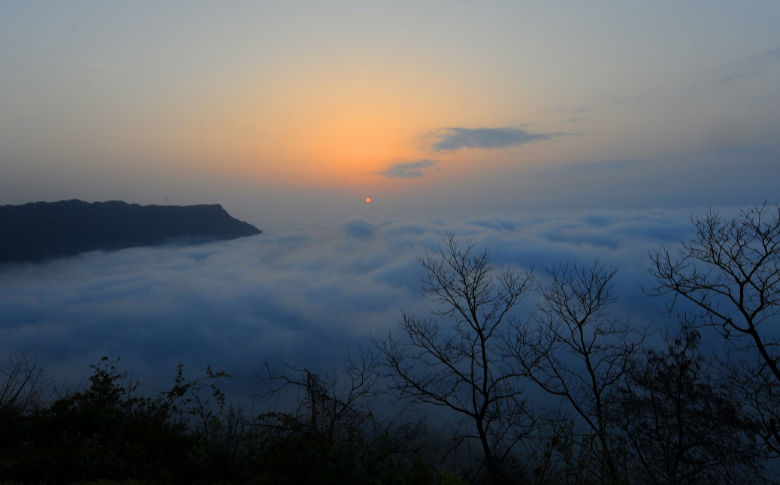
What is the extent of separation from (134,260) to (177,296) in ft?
213

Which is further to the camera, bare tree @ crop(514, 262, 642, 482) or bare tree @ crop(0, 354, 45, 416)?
bare tree @ crop(514, 262, 642, 482)

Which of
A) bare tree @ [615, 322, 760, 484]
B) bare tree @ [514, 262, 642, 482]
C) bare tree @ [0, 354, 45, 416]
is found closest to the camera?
bare tree @ [0, 354, 45, 416]

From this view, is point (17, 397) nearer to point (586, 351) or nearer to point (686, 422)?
point (586, 351)

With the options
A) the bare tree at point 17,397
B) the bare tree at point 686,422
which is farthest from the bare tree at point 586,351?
the bare tree at point 17,397

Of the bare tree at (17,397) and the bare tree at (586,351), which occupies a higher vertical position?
the bare tree at (17,397)

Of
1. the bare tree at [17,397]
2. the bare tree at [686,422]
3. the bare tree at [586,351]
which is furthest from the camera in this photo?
the bare tree at [586,351]

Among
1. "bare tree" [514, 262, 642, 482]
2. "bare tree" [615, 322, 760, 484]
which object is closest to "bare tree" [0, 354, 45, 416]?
"bare tree" [514, 262, 642, 482]

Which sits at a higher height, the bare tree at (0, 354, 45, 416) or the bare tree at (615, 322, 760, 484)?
the bare tree at (0, 354, 45, 416)

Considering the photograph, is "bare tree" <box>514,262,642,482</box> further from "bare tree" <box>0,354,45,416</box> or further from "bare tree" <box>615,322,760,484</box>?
"bare tree" <box>0,354,45,416</box>

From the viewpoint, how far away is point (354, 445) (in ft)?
28.6

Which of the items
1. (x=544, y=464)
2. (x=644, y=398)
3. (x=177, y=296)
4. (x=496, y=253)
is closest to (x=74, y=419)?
(x=544, y=464)

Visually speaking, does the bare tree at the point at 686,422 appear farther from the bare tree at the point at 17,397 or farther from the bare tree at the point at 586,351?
the bare tree at the point at 17,397

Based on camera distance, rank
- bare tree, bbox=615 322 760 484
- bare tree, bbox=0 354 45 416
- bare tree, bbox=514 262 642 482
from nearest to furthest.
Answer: bare tree, bbox=0 354 45 416 < bare tree, bbox=615 322 760 484 < bare tree, bbox=514 262 642 482

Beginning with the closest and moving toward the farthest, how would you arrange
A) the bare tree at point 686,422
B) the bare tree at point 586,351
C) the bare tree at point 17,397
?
1. the bare tree at point 17,397
2. the bare tree at point 686,422
3. the bare tree at point 586,351
